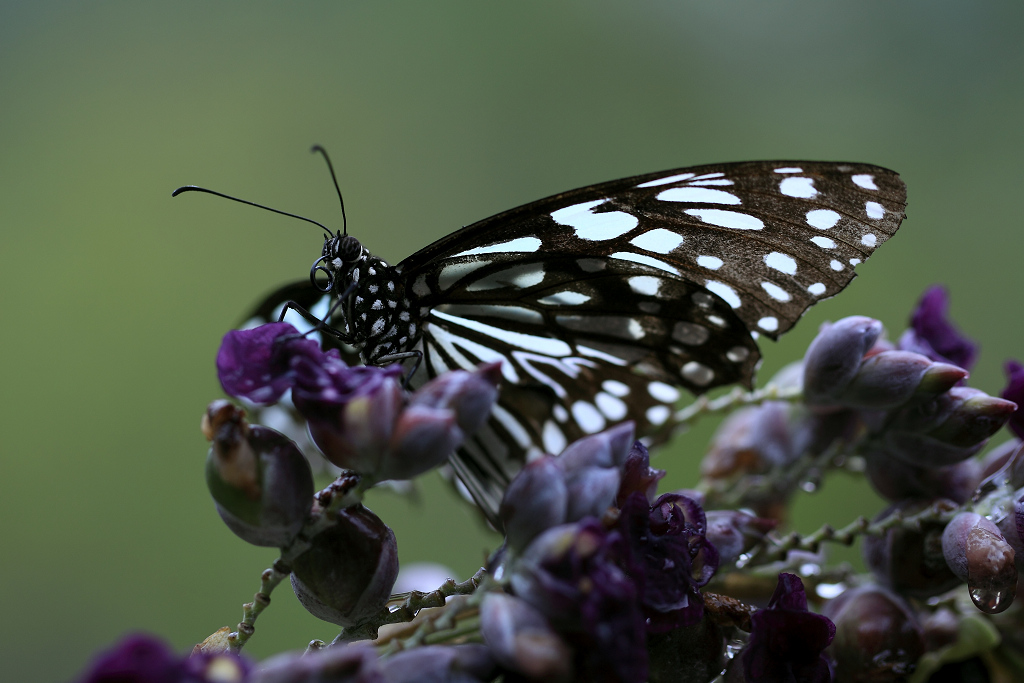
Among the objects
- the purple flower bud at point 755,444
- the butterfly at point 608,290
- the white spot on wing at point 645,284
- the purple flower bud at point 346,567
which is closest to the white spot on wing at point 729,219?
the butterfly at point 608,290

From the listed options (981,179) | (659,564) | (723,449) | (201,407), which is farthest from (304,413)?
(981,179)

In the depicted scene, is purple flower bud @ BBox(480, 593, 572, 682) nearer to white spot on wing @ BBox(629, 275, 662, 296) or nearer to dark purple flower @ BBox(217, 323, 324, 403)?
dark purple flower @ BBox(217, 323, 324, 403)

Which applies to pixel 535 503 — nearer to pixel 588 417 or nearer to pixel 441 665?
pixel 441 665

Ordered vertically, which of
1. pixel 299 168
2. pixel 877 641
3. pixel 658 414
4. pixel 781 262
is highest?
pixel 299 168

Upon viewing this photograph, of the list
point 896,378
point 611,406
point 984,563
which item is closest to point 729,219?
point 896,378

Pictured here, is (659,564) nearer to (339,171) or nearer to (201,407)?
(201,407)
